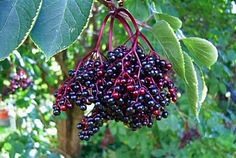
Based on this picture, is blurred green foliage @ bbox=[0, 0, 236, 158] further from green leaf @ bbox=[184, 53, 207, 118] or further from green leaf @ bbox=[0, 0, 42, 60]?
green leaf @ bbox=[0, 0, 42, 60]

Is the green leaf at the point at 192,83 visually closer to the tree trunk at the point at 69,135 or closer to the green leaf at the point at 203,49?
the green leaf at the point at 203,49

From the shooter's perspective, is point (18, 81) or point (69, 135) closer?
point (18, 81)

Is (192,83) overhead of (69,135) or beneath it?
overhead

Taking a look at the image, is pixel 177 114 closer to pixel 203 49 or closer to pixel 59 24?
pixel 203 49

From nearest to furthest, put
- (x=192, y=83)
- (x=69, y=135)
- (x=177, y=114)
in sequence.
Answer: (x=192, y=83), (x=177, y=114), (x=69, y=135)

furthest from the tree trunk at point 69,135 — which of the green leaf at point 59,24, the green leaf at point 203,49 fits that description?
the green leaf at point 59,24

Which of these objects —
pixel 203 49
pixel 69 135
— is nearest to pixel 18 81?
pixel 203 49

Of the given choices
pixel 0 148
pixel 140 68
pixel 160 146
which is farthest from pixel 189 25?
pixel 140 68
